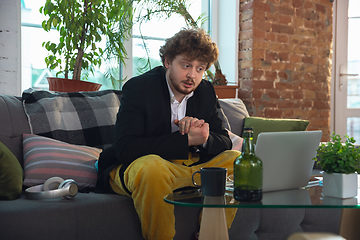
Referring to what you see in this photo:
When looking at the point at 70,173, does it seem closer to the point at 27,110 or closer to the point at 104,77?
the point at 27,110

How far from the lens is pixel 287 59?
11.9ft

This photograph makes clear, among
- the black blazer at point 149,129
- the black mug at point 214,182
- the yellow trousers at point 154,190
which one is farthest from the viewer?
the black blazer at point 149,129

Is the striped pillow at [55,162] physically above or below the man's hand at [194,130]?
below

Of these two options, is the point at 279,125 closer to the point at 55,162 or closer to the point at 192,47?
the point at 192,47

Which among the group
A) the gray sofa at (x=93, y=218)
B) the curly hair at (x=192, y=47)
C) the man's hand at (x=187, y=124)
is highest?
the curly hair at (x=192, y=47)

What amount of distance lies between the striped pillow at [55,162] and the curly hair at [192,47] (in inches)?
25.4

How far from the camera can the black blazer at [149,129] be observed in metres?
1.51

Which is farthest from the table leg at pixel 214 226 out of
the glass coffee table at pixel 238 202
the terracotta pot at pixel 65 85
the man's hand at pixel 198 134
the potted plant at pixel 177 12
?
the potted plant at pixel 177 12

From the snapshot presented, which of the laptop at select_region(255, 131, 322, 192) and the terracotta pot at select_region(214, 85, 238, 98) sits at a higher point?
the terracotta pot at select_region(214, 85, 238, 98)

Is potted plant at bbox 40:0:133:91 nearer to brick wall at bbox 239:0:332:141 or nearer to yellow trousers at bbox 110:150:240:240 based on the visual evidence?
yellow trousers at bbox 110:150:240:240

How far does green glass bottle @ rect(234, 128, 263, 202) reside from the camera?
1.01 metres

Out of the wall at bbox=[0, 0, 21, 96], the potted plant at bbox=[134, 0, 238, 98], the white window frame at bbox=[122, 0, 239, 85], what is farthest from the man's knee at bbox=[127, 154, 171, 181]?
the white window frame at bbox=[122, 0, 239, 85]

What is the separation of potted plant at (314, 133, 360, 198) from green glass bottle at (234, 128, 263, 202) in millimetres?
231

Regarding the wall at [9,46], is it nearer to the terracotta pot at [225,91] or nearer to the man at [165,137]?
the man at [165,137]
